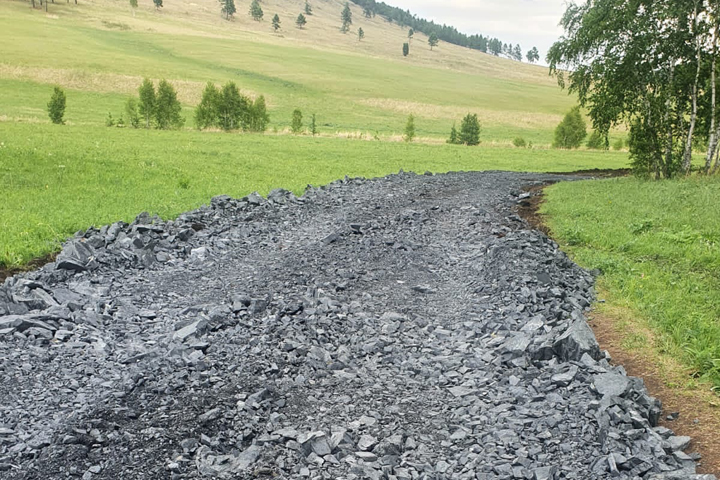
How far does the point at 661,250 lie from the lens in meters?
12.1

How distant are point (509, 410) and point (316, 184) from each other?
1952cm

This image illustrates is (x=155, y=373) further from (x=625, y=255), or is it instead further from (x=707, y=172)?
(x=707, y=172)

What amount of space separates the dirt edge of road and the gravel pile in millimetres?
277

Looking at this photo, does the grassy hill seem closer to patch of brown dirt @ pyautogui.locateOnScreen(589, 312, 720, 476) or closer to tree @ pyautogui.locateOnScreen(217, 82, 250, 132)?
tree @ pyautogui.locateOnScreen(217, 82, 250, 132)

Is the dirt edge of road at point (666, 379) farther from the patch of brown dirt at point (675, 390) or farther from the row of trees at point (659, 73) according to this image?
the row of trees at point (659, 73)

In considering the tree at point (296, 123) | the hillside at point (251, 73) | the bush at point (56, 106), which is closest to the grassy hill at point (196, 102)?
the hillside at point (251, 73)

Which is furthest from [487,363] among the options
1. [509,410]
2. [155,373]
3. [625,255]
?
[625,255]

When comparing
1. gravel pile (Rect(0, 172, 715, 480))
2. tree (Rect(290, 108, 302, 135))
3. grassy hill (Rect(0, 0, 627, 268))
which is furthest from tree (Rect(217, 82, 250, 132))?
gravel pile (Rect(0, 172, 715, 480))

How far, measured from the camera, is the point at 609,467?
204 inches

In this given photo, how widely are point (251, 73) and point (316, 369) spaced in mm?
120941

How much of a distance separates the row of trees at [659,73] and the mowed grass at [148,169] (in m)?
12.7

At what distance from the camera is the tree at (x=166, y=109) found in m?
60.6

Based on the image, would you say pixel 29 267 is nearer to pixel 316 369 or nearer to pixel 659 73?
pixel 316 369

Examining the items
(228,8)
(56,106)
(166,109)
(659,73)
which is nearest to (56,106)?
(56,106)
